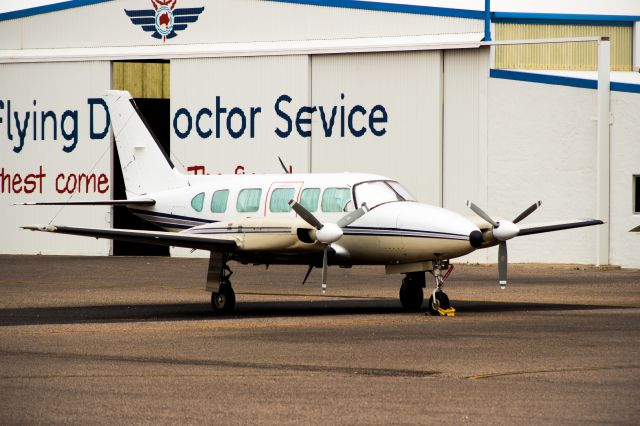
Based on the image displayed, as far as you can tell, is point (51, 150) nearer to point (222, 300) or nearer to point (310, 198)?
point (222, 300)

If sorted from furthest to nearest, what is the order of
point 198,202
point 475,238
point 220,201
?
point 198,202 → point 220,201 → point 475,238

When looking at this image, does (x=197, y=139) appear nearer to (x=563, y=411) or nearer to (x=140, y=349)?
(x=140, y=349)

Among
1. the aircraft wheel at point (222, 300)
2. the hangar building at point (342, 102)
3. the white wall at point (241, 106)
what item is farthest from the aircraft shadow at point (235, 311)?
the white wall at point (241, 106)

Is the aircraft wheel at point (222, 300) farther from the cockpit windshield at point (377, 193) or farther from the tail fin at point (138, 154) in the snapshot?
the tail fin at point (138, 154)

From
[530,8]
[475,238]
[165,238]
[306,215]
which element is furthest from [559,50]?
A: [165,238]

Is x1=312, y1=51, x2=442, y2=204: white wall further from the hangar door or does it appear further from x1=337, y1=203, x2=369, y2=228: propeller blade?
x1=337, y1=203, x2=369, y2=228: propeller blade

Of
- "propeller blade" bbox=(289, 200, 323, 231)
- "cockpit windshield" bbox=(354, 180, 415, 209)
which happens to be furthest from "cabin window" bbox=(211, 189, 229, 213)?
"propeller blade" bbox=(289, 200, 323, 231)

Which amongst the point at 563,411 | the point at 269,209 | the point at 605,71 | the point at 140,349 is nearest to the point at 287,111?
the point at 605,71

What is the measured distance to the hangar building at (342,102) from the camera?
126 ft

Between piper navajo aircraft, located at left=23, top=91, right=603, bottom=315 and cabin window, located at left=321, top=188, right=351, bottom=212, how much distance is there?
0.02 m

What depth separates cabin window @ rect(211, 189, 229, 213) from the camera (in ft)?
79.0

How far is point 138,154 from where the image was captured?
27.4 m

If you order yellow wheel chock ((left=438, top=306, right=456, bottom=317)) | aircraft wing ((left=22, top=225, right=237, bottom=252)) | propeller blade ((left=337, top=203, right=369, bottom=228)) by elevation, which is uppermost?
propeller blade ((left=337, top=203, right=369, bottom=228))

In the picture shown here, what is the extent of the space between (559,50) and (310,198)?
27.3 metres
